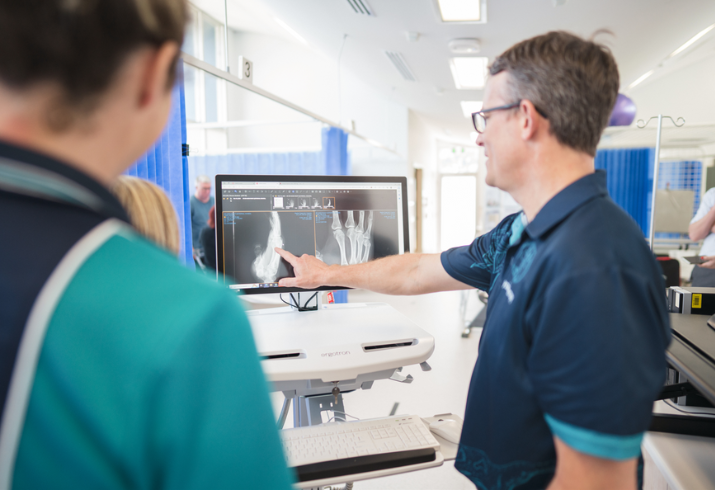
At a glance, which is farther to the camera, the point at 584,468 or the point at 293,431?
the point at 293,431

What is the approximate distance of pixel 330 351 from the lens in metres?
1.14

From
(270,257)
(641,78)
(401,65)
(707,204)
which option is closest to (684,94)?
(641,78)

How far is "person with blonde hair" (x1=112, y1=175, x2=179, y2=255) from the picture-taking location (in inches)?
24.4

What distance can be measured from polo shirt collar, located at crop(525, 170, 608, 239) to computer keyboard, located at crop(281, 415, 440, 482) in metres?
0.54

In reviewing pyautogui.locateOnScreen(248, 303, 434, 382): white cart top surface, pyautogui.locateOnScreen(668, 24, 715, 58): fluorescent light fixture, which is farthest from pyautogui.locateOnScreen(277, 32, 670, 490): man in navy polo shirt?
pyautogui.locateOnScreen(668, 24, 715, 58): fluorescent light fixture

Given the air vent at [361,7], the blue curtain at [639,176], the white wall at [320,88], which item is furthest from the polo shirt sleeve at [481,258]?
the white wall at [320,88]

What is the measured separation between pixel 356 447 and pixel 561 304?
22.5 inches

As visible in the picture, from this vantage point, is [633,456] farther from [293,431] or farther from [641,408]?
[293,431]

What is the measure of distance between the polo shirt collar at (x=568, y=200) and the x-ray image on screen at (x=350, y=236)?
74cm

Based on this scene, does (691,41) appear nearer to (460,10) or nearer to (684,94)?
(684,94)

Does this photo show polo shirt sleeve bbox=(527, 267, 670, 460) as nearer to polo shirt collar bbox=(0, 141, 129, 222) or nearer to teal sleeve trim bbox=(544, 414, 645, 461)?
teal sleeve trim bbox=(544, 414, 645, 461)

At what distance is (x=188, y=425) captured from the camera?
0.31m

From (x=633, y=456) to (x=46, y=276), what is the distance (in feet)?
2.34

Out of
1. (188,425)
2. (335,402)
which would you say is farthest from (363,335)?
(188,425)
